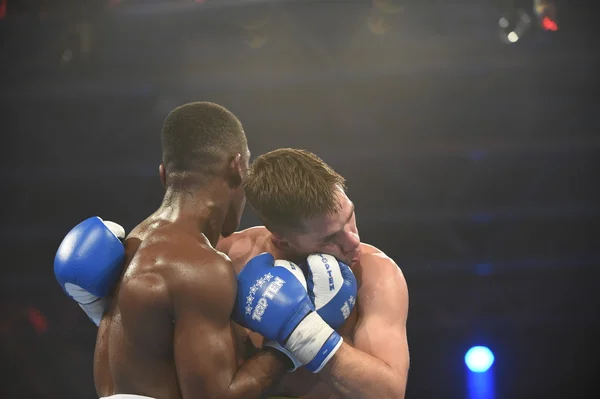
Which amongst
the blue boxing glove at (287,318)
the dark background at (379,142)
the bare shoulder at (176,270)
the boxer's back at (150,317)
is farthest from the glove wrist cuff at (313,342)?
→ the dark background at (379,142)

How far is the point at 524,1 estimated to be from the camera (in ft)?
A: 14.3

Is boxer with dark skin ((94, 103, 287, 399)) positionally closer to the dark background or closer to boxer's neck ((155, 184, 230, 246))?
boxer's neck ((155, 184, 230, 246))

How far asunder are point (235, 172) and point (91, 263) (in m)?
0.49

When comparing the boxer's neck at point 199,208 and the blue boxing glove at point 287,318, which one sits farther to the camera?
the boxer's neck at point 199,208

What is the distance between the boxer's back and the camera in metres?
1.62

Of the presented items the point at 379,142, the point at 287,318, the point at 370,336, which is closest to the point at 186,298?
the point at 287,318

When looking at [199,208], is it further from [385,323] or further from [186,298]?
[385,323]

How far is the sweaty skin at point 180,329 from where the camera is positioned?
5.18 ft

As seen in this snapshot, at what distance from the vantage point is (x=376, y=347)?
1.84 metres

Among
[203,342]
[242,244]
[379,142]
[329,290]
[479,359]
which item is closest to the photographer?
[203,342]

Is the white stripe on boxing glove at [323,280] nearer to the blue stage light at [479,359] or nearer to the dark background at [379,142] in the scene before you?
the dark background at [379,142]

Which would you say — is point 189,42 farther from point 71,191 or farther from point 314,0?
point 71,191

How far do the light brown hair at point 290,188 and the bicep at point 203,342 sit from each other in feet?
1.10

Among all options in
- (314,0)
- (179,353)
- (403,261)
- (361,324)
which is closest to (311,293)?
(361,324)
